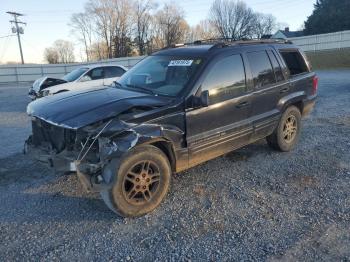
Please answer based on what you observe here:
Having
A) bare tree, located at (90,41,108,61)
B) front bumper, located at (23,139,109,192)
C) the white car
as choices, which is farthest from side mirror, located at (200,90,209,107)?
bare tree, located at (90,41,108,61)

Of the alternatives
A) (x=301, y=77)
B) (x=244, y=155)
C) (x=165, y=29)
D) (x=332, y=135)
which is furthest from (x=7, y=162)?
(x=165, y=29)

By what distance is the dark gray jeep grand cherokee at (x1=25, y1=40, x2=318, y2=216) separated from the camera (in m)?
3.79

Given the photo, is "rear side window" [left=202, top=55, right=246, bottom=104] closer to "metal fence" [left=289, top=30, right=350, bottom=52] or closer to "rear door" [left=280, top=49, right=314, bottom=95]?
"rear door" [left=280, top=49, right=314, bottom=95]

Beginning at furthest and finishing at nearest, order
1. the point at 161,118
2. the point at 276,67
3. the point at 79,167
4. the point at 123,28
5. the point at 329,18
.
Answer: the point at 123,28 → the point at 329,18 → the point at 276,67 → the point at 161,118 → the point at 79,167

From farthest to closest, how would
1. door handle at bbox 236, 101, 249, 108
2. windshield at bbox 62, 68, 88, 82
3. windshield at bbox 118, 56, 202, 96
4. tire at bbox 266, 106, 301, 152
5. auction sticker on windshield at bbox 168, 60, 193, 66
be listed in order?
→ 1. windshield at bbox 62, 68, 88, 82
2. tire at bbox 266, 106, 301, 152
3. door handle at bbox 236, 101, 249, 108
4. auction sticker on windshield at bbox 168, 60, 193, 66
5. windshield at bbox 118, 56, 202, 96

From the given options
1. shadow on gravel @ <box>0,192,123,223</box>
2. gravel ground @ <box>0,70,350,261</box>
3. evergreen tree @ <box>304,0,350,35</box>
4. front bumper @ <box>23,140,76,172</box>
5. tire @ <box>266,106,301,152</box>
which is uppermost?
evergreen tree @ <box>304,0,350,35</box>

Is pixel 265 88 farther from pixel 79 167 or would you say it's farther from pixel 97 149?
pixel 79 167

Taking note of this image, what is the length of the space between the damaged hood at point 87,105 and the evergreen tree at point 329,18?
47.9m

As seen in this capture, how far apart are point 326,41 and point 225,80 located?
33518mm

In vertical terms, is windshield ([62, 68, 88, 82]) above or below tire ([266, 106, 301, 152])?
above

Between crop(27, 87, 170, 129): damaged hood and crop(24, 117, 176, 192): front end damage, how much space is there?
0.09 meters

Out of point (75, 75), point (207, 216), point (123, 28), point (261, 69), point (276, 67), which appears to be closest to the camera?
point (207, 216)

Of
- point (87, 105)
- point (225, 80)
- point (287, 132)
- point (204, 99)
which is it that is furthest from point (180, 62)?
point (287, 132)

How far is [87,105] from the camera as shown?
416 centimetres
